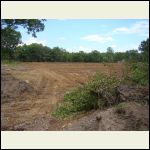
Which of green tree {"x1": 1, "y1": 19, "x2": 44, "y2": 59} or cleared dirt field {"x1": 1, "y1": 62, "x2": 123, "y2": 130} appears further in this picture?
green tree {"x1": 1, "y1": 19, "x2": 44, "y2": 59}

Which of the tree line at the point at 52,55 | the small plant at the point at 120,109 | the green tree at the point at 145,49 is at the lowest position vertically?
the small plant at the point at 120,109

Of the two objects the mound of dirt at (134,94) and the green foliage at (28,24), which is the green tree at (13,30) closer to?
the green foliage at (28,24)

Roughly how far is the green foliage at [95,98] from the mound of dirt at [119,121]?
2.97 ft

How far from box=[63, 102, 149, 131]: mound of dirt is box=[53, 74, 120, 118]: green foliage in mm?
904

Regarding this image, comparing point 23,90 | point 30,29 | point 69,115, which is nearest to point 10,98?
point 23,90

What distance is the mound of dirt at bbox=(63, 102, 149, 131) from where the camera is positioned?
9117 mm

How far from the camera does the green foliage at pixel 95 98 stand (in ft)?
36.9

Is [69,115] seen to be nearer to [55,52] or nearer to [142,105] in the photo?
[142,105]

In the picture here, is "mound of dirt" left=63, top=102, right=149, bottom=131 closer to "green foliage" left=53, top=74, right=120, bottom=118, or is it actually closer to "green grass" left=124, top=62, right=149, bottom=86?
"green foliage" left=53, top=74, right=120, bottom=118

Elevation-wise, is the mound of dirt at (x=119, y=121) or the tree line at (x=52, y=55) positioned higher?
the tree line at (x=52, y=55)

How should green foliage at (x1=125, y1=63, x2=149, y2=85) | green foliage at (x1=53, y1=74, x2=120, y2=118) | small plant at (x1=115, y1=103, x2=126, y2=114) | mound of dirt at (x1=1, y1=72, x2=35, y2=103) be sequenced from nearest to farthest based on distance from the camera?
small plant at (x1=115, y1=103, x2=126, y2=114) → green foliage at (x1=125, y1=63, x2=149, y2=85) → green foliage at (x1=53, y1=74, x2=120, y2=118) → mound of dirt at (x1=1, y1=72, x2=35, y2=103)

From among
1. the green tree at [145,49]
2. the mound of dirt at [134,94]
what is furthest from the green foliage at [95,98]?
the green tree at [145,49]

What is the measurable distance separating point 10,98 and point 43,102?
174cm

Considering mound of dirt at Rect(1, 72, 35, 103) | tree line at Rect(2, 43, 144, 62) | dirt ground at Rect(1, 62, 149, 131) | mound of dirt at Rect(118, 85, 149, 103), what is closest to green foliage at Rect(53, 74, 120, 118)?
mound of dirt at Rect(118, 85, 149, 103)
